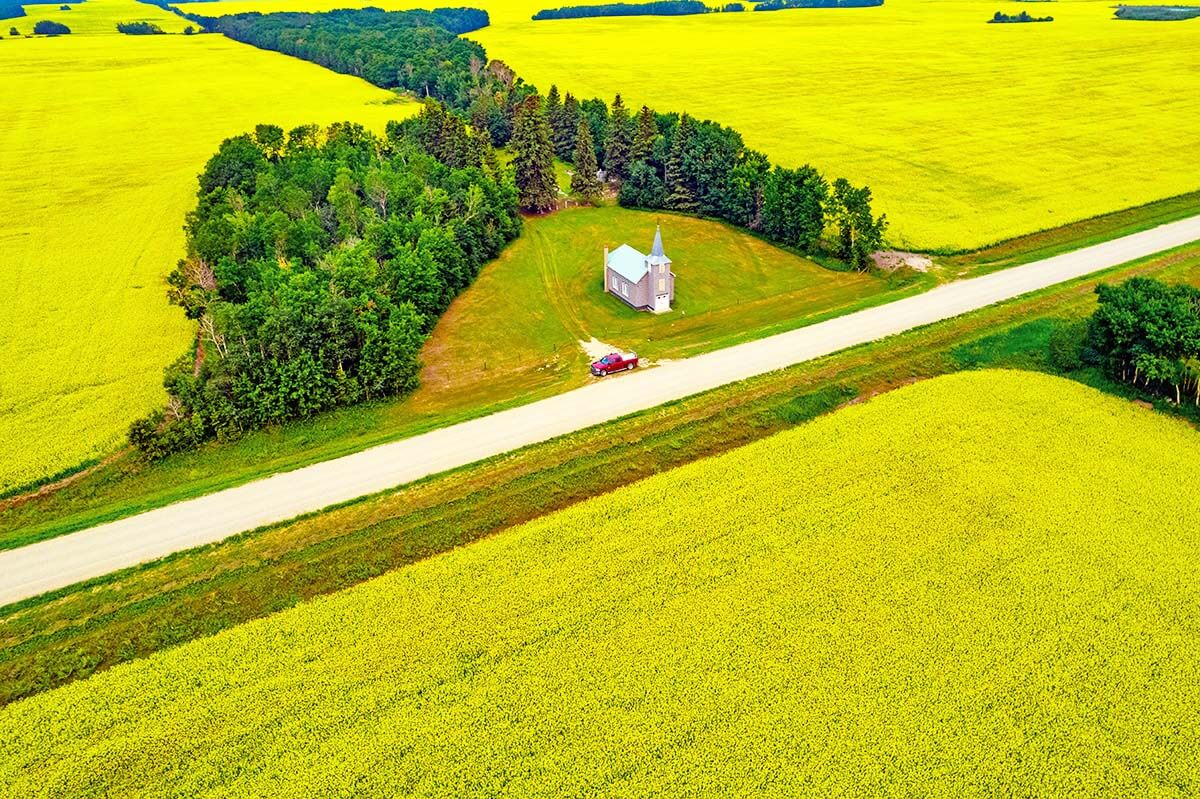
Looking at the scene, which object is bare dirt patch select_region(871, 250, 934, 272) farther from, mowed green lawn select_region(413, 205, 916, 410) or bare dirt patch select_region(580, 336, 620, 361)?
bare dirt patch select_region(580, 336, 620, 361)

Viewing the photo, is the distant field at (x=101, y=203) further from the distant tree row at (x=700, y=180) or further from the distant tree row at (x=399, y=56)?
the distant tree row at (x=700, y=180)

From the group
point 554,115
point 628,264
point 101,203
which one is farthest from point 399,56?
point 628,264

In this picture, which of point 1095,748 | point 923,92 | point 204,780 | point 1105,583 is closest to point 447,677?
point 204,780

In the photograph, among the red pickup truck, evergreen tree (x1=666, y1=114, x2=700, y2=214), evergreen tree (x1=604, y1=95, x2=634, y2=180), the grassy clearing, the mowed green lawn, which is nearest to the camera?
the grassy clearing

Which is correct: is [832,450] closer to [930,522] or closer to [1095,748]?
[930,522]

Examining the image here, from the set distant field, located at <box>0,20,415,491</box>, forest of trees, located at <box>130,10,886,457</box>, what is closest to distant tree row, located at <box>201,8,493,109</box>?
distant field, located at <box>0,20,415,491</box>

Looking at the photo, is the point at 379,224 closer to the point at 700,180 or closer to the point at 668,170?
the point at 668,170

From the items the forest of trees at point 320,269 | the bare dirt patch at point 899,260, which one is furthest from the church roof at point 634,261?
the bare dirt patch at point 899,260
